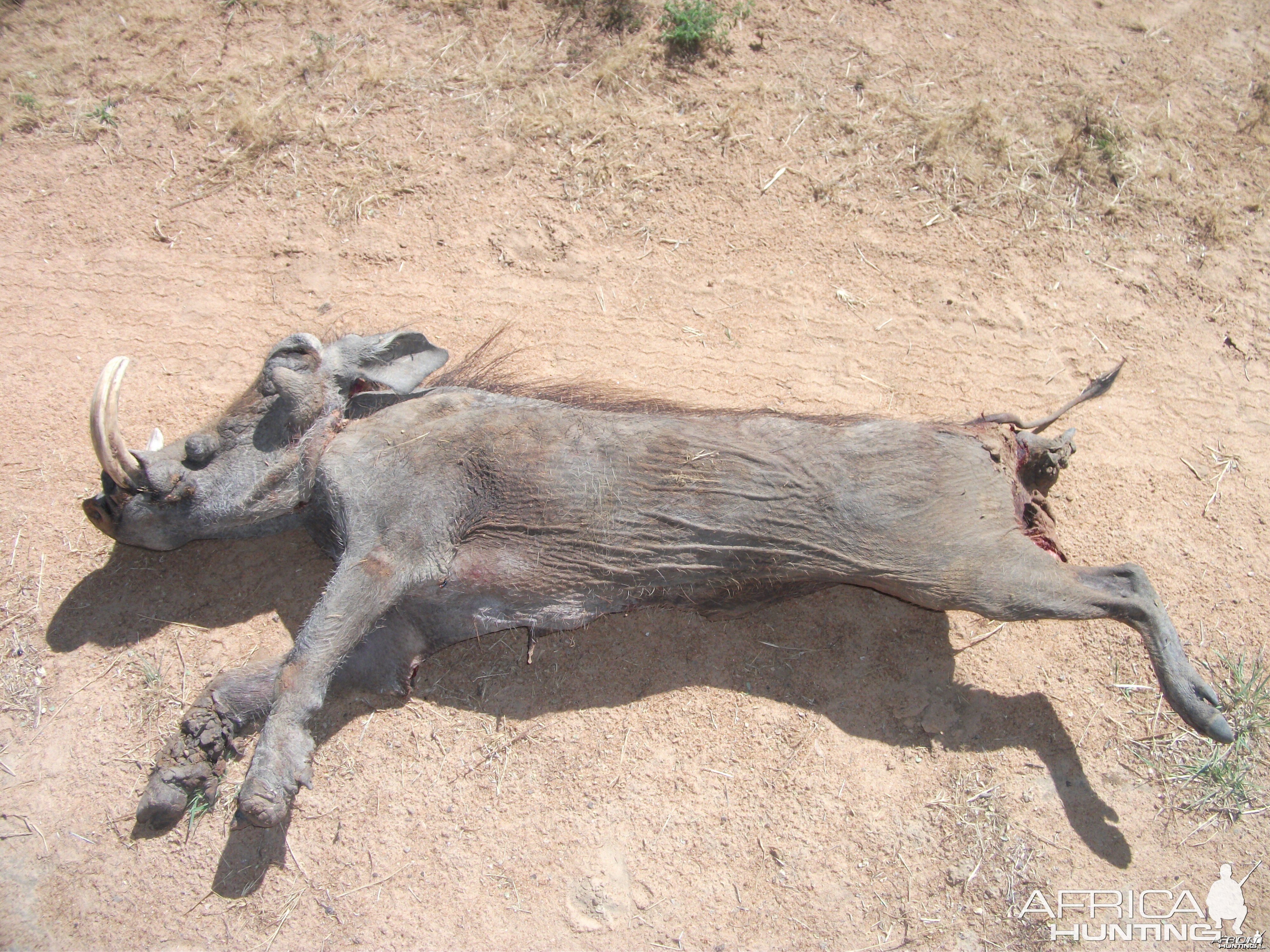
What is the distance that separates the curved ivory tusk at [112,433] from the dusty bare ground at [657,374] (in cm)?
74

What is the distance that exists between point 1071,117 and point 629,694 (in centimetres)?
423

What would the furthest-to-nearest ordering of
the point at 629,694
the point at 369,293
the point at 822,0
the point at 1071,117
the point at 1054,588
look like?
the point at 822,0, the point at 1071,117, the point at 369,293, the point at 629,694, the point at 1054,588

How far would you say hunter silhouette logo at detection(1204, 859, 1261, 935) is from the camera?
9.60 ft

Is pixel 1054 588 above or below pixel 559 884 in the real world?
above

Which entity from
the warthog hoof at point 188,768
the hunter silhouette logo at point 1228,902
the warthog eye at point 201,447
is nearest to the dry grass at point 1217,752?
the hunter silhouette logo at point 1228,902

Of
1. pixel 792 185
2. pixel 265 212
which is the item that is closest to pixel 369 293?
pixel 265 212

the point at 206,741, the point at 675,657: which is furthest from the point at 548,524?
the point at 206,741

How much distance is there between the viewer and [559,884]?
2.97m

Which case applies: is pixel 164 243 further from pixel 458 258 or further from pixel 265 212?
pixel 458 258

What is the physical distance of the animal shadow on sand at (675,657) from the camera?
10.6 ft

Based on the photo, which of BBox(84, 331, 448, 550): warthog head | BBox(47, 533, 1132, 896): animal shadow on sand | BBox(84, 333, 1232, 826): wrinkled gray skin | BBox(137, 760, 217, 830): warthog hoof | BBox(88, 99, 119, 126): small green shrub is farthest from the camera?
BBox(88, 99, 119, 126): small green shrub

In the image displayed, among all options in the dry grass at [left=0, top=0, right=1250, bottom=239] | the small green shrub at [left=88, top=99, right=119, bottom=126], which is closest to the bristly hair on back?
the dry grass at [left=0, top=0, right=1250, bottom=239]

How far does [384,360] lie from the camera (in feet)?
11.0

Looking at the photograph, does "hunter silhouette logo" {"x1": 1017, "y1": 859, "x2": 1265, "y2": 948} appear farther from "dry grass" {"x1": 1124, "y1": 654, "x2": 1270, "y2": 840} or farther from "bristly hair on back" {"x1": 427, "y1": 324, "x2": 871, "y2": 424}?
"bristly hair on back" {"x1": 427, "y1": 324, "x2": 871, "y2": 424}
